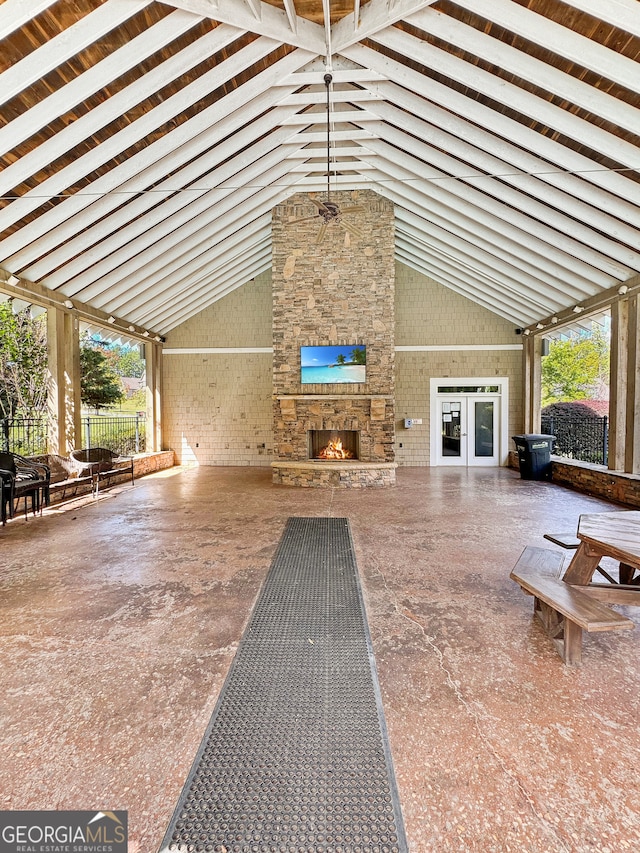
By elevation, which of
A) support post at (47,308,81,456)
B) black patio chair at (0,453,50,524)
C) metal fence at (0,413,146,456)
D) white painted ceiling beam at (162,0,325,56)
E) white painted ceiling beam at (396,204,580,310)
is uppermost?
white painted ceiling beam at (162,0,325,56)

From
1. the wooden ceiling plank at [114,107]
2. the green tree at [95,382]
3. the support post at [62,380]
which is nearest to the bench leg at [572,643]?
the wooden ceiling plank at [114,107]

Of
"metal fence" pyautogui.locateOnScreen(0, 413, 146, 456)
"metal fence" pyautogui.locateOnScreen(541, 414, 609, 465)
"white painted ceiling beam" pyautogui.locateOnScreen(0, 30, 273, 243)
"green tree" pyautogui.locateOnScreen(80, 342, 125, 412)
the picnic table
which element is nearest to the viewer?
the picnic table

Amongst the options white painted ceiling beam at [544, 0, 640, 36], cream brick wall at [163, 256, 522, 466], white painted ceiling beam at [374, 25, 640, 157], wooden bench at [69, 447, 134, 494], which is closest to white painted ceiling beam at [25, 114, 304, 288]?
white painted ceiling beam at [374, 25, 640, 157]

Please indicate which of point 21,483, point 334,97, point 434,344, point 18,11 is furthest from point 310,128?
point 21,483

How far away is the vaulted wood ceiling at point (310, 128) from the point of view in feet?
12.0

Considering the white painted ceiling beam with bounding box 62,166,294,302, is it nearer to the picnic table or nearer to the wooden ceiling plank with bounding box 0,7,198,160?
the wooden ceiling plank with bounding box 0,7,198,160

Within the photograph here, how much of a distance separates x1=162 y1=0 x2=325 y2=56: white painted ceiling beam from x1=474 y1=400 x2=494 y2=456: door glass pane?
8623 millimetres

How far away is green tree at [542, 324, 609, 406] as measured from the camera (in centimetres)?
1570

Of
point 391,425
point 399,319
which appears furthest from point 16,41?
point 399,319

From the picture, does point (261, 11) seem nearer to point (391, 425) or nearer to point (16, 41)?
point (16, 41)

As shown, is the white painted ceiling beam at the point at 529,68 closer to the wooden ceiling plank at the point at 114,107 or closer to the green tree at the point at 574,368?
the wooden ceiling plank at the point at 114,107

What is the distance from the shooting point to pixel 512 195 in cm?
596

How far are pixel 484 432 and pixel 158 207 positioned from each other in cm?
911

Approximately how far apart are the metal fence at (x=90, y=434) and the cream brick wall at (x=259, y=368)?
53.3 inches
